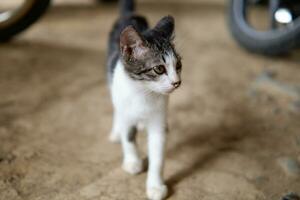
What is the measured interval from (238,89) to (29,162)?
1531 millimetres

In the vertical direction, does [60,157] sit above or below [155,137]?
below

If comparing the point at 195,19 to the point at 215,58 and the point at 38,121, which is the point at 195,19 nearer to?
the point at 215,58

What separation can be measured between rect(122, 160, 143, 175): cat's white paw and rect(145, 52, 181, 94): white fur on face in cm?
50

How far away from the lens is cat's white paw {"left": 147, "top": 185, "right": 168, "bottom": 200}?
186 cm

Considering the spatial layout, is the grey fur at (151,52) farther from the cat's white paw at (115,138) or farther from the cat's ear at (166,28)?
the cat's white paw at (115,138)

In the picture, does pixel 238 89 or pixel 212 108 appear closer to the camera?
pixel 212 108

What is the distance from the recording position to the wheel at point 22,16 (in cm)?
236

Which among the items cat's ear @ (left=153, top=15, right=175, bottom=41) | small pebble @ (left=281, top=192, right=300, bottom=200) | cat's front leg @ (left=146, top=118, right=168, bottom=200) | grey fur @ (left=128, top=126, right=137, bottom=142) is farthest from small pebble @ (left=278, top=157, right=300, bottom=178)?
cat's ear @ (left=153, top=15, right=175, bottom=41)

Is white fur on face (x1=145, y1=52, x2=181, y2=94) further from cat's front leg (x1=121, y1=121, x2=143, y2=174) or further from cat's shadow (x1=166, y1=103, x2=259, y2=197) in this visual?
cat's shadow (x1=166, y1=103, x2=259, y2=197)

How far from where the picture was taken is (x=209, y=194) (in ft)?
6.24

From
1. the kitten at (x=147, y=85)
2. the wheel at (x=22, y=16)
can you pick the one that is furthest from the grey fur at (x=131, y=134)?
the wheel at (x=22, y=16)

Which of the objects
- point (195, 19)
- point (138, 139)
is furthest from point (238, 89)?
point (195, 19)

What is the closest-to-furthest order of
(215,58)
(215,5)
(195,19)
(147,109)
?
(147,109) < (215,58) < (195,19) < (215,5)

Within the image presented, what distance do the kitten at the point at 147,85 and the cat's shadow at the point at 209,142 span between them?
7.5 inches
